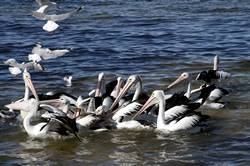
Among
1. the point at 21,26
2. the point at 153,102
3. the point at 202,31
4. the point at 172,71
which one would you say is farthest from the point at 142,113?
the point at 21,26

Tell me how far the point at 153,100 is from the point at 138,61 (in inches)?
201

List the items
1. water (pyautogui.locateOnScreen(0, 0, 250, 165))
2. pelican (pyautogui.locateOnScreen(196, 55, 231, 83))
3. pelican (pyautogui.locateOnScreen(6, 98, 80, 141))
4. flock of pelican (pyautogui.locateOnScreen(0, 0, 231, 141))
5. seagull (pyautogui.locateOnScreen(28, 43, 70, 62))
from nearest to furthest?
water (pyautogui.locateOnScreen(0, 0, 250, 165)), pelican (pyautogui.locateOnScreen(6, 98, 80, 141)), flock of pelican (pyautogui.locateOnScreen(0, 0, 231, 141)), seagull (pyautogui.locateOnScreen(28, 43, 70, 62)), pelican (pyautogui.locateOnScreen(196, 55, 231, 83))

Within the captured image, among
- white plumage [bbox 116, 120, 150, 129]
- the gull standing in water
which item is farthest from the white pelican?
the gull standing in water

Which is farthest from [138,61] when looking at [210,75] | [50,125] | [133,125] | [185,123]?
[50,125]

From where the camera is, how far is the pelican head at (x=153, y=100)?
9.45m

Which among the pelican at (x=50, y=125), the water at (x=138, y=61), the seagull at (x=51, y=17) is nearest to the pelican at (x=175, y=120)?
the water at (x=138, y=61)

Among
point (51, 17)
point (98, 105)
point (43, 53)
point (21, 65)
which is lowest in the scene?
point (98, 105)

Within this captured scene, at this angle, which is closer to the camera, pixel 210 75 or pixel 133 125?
pixel 133 125

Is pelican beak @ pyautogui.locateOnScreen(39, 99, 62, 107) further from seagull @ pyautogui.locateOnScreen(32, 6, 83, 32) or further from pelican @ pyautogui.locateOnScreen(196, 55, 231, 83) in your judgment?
pelican @ pyautogui.locateOnScreen(196, 55, 231, 83)

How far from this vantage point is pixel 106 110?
9891mm

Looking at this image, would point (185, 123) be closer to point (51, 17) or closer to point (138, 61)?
point (51, 17)

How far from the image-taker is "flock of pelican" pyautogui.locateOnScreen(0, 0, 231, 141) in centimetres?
887

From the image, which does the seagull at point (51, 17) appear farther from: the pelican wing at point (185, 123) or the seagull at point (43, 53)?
the pelican wing at point (185, 123)

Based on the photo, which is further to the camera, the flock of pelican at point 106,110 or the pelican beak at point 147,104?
the pelican beak at point 147,104
